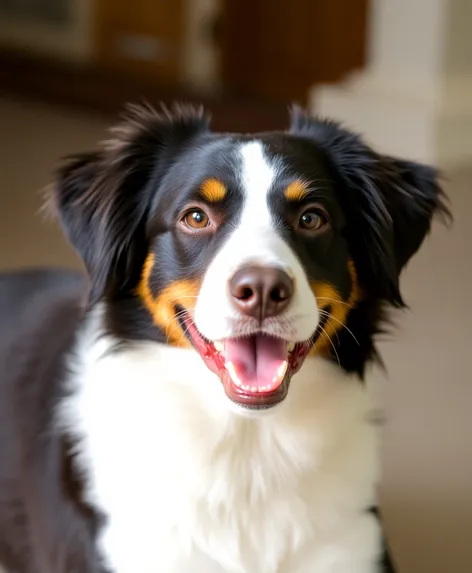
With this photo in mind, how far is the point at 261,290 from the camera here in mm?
1336

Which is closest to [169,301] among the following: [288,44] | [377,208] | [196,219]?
[196,219]

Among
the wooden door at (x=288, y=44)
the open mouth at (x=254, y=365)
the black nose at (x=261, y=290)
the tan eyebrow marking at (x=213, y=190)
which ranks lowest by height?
the open mouth at (x=254, y=365)

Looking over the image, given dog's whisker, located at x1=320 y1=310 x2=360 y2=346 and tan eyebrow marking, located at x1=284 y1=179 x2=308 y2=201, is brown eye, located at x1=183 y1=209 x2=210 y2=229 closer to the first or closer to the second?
tan eyebrow marking, located at x1=284 y1=179 x2=308 y2=201

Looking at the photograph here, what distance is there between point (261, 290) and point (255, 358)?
0.16 meters

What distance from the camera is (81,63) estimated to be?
5.72 m

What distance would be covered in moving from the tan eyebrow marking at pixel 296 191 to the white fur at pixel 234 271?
6 cm

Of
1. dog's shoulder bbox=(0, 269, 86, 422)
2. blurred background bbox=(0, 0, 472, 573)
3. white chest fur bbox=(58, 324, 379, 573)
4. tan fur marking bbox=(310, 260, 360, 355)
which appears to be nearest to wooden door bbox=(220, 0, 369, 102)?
blurred background bbox=(0, 0, 472, 573)

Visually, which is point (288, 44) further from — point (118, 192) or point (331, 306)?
point (331, 306)

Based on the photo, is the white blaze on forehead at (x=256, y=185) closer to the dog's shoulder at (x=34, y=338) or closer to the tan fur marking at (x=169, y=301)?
the tan fur marking at (x=169, y=301)

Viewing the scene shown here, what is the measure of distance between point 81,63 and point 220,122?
1.37 metres

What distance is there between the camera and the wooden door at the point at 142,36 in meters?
5.45

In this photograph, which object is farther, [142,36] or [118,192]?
[142,36]

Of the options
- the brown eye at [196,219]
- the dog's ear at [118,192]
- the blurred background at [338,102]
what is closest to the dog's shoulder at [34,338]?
the dog's ear at [118,192]

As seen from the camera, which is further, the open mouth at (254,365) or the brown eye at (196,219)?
the brown eye at (196,219)
